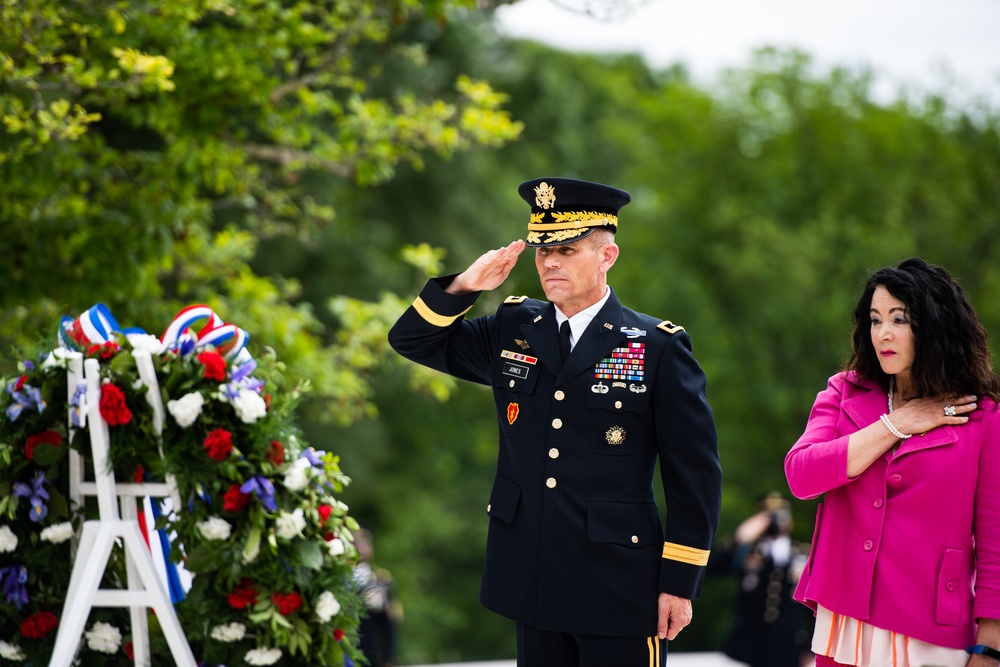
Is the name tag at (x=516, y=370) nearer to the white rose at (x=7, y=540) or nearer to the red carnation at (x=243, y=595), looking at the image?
the red carnation at (x=243, y=595)

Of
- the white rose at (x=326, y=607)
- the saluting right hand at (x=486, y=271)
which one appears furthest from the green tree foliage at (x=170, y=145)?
the saluting right hand at (x=486, y=271)

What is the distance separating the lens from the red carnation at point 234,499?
3818 mm

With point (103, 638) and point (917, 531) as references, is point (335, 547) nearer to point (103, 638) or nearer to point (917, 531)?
point (103, 638)

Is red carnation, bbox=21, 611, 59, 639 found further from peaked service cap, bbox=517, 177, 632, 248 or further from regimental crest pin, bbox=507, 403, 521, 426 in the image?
peaked service cap, bbox=517, 177, 632, 248

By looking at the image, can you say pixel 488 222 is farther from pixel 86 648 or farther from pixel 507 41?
pixel 86 648

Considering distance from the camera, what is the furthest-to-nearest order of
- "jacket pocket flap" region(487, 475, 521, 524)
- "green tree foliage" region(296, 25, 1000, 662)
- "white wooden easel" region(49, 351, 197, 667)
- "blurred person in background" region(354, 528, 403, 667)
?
"green tree foliage" region(296, 25, 1000, 662) → "blurred person in background" region(354, 528, 403, 667) → "white wooden easel" region(49, 351, 197, 667) → "jacket pocket flap" region(487, 475, 521, 524)

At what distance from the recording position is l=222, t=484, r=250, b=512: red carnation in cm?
382

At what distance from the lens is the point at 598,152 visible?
1994 centimetres

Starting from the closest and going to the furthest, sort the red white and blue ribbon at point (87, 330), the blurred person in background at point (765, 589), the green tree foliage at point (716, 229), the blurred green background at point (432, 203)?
the red white and blue ribbon at point (87, 330) → the blurred green background at point (432, 203) → the blurred person in background at point (765, 589) → the green tree foliage at point (716, 229)

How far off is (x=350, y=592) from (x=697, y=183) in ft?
58.2

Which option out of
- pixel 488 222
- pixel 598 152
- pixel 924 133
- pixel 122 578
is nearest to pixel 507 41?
pixel 488 222

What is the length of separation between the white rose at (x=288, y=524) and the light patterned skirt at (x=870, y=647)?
1.64 meters

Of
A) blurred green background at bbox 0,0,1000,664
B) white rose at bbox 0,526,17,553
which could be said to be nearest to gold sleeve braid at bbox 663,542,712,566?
white rose at bbox 0,526,17,553

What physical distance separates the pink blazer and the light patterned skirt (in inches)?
1.5
